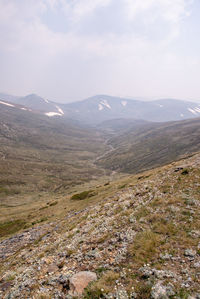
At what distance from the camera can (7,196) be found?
105 meters

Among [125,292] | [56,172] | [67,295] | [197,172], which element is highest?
[197,172]

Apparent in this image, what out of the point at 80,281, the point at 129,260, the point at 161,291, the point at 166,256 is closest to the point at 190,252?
the point at 166,256

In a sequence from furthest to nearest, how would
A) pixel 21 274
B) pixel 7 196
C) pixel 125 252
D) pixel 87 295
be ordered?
pixel 7 196
pixel 21 274
pixel 125 252
pixel 87 295

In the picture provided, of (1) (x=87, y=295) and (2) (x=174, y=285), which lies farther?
(1) (x=87, y=295)

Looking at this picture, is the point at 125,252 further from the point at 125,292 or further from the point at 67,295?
the point at 67,295

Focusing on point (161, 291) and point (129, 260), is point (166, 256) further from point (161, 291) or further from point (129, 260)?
point (161, 291)

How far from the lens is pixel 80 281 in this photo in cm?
1014

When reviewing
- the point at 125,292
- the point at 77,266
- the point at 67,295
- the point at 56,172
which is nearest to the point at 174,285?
the point at 125,292

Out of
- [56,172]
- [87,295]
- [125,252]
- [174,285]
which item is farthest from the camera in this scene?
[56,172]

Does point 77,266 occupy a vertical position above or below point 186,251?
below

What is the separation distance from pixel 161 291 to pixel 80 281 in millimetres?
4838

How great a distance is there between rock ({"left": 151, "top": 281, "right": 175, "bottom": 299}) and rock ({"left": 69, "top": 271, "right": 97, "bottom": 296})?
374cm

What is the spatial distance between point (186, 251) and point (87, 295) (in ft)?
21.8

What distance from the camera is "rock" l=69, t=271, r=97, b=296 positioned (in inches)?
375
